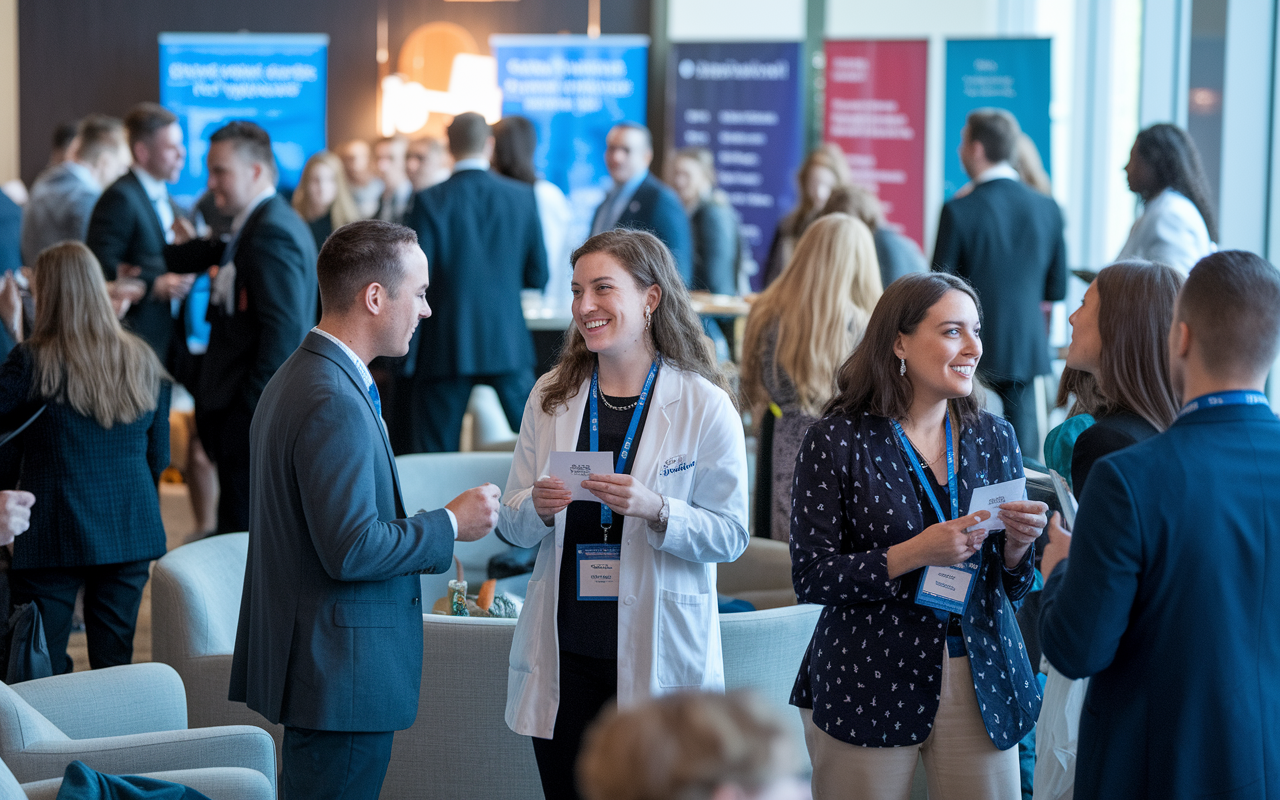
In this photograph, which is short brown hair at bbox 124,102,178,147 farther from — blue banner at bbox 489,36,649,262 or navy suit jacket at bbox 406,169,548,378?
blue banner at bbox 489,36,649,262

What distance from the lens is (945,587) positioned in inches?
86.7

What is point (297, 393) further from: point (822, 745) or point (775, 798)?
point (775, 798)

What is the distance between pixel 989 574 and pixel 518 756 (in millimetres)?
1323

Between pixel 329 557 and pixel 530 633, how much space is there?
0.46 metres

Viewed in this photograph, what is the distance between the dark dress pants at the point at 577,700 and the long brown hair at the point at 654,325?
0.51 metres

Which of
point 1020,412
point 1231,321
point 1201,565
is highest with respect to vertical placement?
point 1231,321

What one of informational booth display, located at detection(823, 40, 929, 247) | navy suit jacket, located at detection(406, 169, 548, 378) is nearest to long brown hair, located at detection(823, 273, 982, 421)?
navy suit jacket, located at detection(406, 169, 548, 378)

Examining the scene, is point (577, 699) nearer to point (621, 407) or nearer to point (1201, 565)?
point (621, 407)

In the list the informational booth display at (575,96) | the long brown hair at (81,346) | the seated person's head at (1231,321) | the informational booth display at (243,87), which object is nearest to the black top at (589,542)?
the seated person's head at (1231,321)

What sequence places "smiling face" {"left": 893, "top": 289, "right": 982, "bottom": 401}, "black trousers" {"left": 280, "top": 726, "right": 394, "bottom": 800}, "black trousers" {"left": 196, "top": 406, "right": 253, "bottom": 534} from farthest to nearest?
"black trousers" {"left": 196, "top": 406, "right": 253, "bottom": 534}
"smiling face" {"left": 893, "top": 289, "right": 982, "bottom": 401}
"black trousers" {"left": 280, "top": 726, "right": 394, "bottom": 800}

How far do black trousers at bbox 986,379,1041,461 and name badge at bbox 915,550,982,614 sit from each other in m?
2.95

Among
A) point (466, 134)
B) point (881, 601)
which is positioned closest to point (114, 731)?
point (881, 601)

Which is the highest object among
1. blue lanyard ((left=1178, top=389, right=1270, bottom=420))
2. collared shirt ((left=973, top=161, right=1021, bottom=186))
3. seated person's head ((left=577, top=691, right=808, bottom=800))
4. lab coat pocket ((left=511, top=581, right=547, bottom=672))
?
collared shirt ((left=973, top=161, right=1021, bottom=186))

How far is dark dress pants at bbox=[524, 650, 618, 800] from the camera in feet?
7.69
